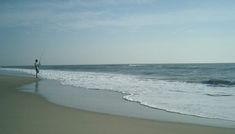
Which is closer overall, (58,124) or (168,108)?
(58,124)

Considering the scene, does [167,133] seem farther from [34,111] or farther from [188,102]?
[188,102]

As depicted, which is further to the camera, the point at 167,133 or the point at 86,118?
the point at 86,118

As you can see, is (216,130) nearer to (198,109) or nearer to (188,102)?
(198,109)

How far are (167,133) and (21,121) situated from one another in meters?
3.43

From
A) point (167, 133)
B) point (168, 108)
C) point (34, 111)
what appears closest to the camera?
point (167, 133)

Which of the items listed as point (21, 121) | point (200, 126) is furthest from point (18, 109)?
point (200, 126)

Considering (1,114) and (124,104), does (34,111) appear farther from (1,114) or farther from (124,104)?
(124,104)

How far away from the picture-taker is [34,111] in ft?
28.4

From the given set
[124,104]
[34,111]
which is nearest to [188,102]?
[124,104]

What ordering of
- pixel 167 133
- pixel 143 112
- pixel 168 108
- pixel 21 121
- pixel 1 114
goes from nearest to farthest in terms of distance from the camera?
pixel 167 133 < pixel 21 121 < pixel 1 114 < pixel 143 112 < pixel 168 108

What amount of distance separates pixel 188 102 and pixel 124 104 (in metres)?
2.54

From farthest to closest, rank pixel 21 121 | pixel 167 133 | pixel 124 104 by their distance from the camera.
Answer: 1. pixel 124 104
2. pixel 21 121
3. pixel 167 133

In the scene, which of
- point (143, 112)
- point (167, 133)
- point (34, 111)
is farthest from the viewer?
point (143, 112)

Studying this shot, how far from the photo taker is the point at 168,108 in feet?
33.6
